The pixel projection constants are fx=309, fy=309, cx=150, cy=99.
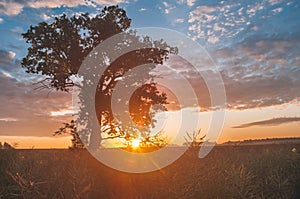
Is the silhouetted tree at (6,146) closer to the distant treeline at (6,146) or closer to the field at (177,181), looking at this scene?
the distant treeline at (6,146)

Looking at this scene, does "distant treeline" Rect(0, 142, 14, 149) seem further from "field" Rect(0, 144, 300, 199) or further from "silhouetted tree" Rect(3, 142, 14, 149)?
"field" Rect(0, 144, 300, 199)

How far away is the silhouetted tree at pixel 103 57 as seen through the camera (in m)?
21.9

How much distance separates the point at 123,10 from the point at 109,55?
3.68 m

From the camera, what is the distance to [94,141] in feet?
71.5

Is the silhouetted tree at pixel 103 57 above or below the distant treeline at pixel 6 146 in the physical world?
above

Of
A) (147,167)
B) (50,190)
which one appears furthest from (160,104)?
(50,190)

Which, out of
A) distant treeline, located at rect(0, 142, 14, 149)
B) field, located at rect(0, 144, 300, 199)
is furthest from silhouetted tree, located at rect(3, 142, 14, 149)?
field, located at rect(0, 144, 300, 199)

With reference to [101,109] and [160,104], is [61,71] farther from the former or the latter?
[160,104]

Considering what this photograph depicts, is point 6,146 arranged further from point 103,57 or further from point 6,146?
point 103,57

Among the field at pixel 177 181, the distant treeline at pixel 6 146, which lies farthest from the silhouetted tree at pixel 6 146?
the field at pixel 177 181

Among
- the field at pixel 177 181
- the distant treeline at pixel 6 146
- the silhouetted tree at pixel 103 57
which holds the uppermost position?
the silhouetted tree at pixel 103 57

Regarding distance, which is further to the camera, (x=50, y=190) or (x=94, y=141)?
(x=94, y=141)

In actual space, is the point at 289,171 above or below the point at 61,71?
below

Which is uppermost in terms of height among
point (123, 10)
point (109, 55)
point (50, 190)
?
point (123, 10)
